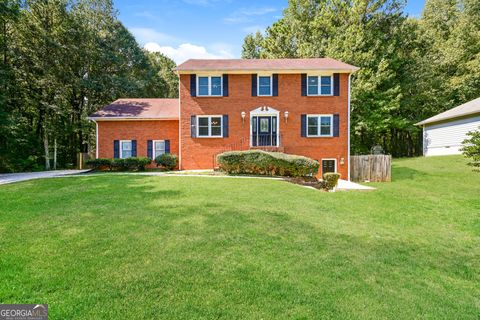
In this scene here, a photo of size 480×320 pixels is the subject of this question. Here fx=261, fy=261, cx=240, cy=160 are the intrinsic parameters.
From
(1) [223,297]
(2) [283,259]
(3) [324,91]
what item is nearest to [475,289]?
(2) [283,259]

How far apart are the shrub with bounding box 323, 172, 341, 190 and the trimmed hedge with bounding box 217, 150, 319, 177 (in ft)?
3.44

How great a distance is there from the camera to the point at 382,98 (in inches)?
929

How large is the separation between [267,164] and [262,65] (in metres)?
6.99

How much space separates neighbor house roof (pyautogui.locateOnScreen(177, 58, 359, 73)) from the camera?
15.5m

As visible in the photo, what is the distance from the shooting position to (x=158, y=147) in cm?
1716

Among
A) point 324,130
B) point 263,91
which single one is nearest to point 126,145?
point 263,91

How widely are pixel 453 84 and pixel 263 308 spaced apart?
3183cm

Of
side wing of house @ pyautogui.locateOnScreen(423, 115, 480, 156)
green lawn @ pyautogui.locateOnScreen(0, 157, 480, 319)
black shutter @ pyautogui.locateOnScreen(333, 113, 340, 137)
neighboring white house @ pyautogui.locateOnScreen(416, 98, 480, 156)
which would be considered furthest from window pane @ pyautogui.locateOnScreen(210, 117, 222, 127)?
side wing of house @ pyautogui.locateOnScreen(423, 115, 480, 156)

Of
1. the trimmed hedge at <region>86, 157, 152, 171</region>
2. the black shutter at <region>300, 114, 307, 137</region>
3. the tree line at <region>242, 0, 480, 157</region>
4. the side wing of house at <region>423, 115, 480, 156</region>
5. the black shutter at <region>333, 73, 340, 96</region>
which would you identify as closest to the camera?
the trimmed hedge at <region>86, 157, 152, 171</region>

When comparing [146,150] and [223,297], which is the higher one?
[146,150]

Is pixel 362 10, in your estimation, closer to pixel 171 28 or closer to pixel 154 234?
pixel 171 28

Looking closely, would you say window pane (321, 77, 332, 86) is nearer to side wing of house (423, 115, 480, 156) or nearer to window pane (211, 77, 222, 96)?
window pane (211, 77, 222, 96)

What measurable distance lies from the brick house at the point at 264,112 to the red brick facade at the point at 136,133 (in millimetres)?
1692

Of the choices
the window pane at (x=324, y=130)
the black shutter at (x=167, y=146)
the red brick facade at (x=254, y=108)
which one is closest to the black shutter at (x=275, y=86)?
the red brick facade at (x=254, y=108)
